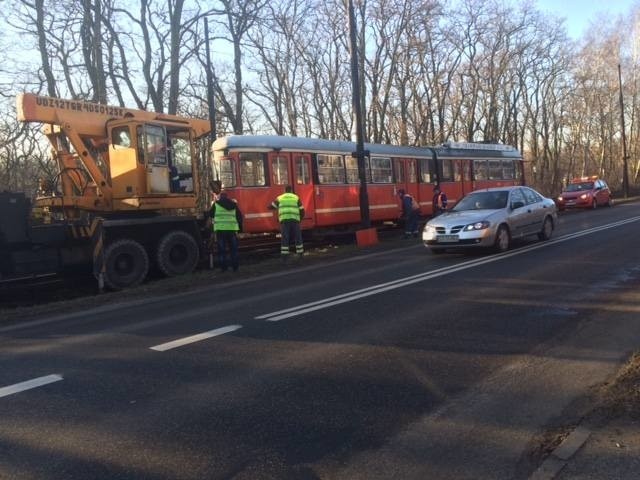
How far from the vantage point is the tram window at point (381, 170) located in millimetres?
20438

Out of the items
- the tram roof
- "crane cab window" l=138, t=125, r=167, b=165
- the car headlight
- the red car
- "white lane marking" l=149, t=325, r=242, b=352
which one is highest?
the tram roof

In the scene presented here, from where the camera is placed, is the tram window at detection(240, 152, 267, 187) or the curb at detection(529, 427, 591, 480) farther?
the tram window at detection(240, 152, 267, 187)

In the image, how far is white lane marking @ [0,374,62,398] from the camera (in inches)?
205

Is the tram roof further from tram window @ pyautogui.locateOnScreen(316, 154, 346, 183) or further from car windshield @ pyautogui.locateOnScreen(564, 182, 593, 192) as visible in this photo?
car windshield @ pyautogui.locateOnScreen(564, 182, 593, 192)

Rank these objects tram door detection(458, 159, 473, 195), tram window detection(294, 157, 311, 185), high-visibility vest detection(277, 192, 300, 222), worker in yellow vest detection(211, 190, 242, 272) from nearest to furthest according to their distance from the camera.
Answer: worker in yellow vest detection(211, 190, 242, 272) → high-visibility vest detection(277, 192, 300, 222) → tram window detection(294, 157, 311, 185) → tram door detection(458, 159, 473, 195)

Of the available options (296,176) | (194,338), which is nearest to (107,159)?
(296,176)

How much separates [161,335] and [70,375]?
1587 mm

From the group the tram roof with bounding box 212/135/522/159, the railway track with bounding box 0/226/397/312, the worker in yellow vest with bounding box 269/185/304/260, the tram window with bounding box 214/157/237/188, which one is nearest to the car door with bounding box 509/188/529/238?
the worker in yellow vest with bounding box 269/185/304/260

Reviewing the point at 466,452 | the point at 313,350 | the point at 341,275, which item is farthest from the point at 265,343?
the point at 341,275

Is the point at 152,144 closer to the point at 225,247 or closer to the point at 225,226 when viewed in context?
the point at 225,226

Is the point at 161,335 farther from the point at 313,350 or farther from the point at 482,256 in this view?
the point at 482,256

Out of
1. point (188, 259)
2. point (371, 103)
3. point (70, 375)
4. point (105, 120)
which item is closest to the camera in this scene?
point (70, 375)

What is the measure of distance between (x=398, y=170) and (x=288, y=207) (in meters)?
8.33

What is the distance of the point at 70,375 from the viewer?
5613 mm
